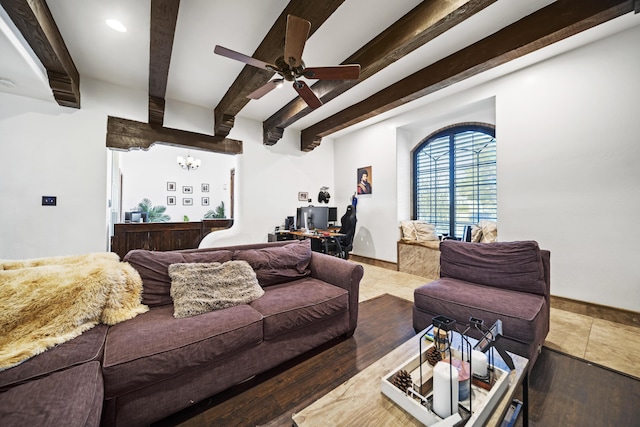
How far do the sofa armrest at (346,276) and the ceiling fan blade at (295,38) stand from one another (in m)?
1.85

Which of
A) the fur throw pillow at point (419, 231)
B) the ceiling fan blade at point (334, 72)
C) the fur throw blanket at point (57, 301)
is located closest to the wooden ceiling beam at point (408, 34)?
the ceiling fan blade at point (334, 72)

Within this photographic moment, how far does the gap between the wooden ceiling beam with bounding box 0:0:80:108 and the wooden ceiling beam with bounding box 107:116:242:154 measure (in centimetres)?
48

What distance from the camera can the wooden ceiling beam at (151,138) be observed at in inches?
138

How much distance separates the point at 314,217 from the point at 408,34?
10.9ft

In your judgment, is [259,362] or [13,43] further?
[13,43]

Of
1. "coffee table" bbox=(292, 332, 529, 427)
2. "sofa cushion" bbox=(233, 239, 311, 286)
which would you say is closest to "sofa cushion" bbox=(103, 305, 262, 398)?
"sofa cushion" bbox=(233, 239, 311, 286)

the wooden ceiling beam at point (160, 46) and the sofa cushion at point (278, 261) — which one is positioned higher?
the wooden ceiling beam at point (160, 46)

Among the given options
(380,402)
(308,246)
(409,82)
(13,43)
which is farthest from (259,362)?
(409,82)

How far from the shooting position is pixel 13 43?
2074mm

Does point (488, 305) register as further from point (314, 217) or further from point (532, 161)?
point (314, 217)

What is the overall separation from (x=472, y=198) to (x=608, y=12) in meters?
2.46

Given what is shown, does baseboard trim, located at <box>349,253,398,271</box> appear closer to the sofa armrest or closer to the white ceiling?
the sofa armrest

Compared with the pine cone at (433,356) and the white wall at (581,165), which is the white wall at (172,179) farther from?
the pine cone at (433,356)

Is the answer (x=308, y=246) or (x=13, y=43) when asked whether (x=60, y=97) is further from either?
(x=308, y=246)
